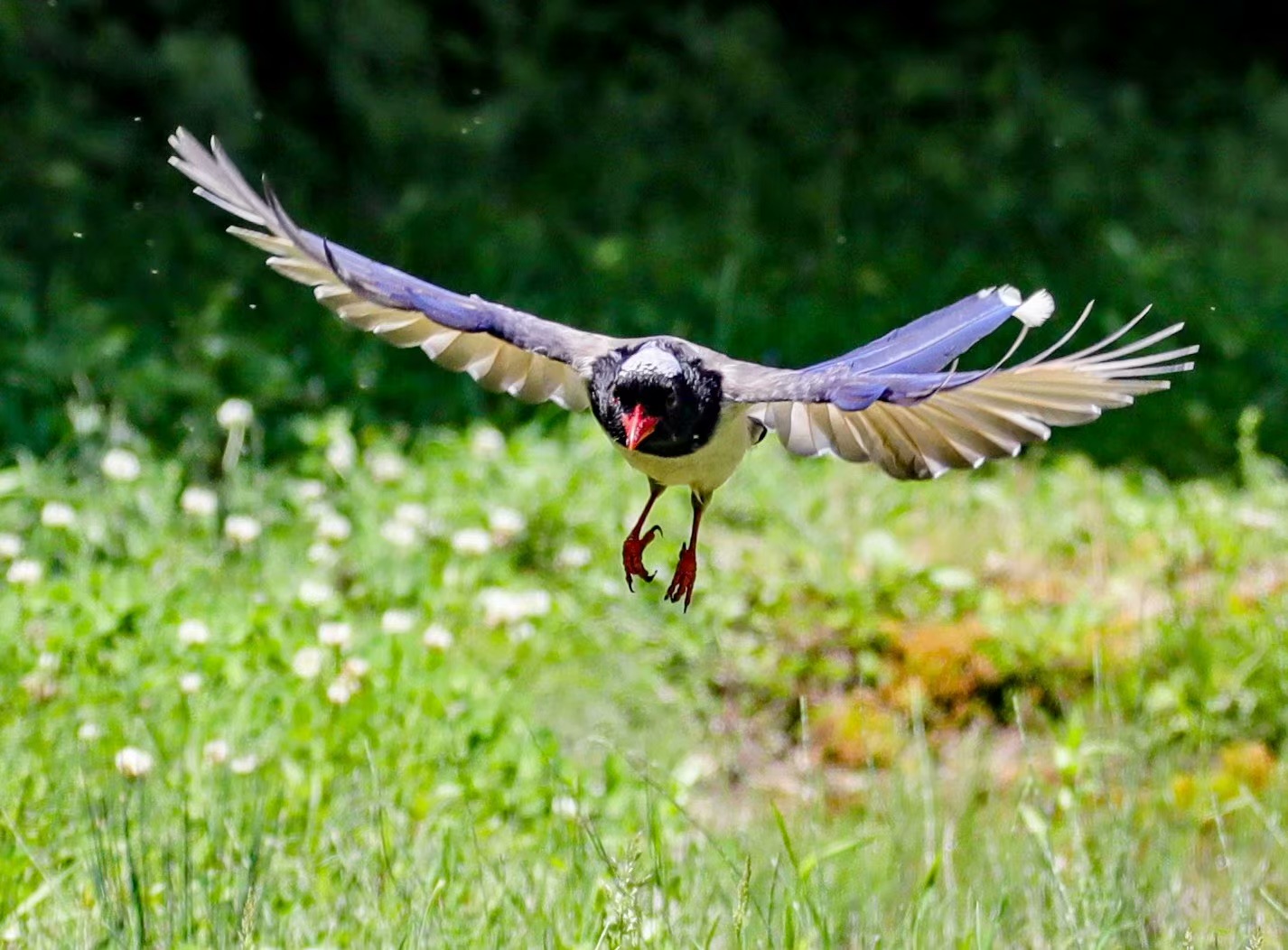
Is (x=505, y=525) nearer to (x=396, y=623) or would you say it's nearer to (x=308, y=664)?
(x=396, y=623)

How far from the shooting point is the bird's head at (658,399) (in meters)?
2.13

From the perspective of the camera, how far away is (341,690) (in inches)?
145

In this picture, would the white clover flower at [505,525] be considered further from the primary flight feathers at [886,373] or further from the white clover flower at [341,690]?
the primary flight feathers at [886,373]

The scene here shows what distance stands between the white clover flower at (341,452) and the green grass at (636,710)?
0.20 feet

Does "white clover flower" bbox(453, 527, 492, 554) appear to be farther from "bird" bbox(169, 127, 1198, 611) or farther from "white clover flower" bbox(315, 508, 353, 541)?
"bird" bbox(169, 127, 1198, 611)

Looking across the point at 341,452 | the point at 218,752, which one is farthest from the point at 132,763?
the point at 341,452

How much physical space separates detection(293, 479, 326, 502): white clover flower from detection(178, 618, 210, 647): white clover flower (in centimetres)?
99

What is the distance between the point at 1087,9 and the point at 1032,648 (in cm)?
613

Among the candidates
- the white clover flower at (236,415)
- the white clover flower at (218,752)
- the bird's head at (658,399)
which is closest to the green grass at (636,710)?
the white clover flower at (218,752)

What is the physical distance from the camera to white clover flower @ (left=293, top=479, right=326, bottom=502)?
4848 millimetres

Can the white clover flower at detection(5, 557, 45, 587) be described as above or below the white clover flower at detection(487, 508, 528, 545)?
above

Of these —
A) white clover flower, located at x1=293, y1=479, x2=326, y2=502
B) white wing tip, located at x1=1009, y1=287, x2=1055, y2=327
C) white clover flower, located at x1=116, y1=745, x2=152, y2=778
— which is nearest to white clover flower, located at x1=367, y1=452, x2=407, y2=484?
white clover flower, located at x1=293, y1=479, x2=326, y2=502

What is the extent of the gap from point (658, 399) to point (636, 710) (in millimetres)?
2291

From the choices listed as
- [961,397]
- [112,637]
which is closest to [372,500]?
[112,637]
